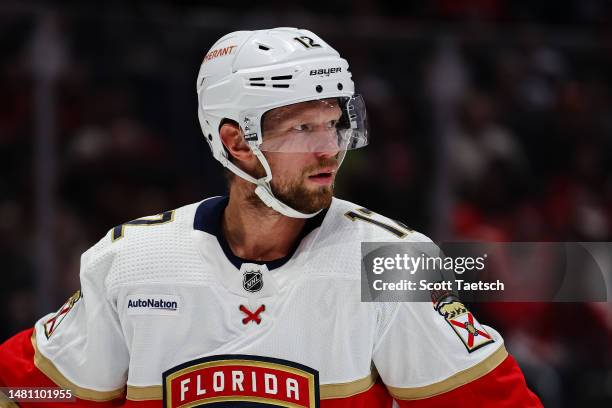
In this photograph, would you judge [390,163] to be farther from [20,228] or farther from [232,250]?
[232,250]

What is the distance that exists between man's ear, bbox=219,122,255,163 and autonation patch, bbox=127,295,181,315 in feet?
1.22

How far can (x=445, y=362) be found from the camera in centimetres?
221

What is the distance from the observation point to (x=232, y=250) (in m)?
2.42

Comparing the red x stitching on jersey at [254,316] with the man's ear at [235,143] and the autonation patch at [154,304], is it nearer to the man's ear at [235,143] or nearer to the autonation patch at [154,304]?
the autonation patch at [154,304]

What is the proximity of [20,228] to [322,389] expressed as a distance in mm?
2698

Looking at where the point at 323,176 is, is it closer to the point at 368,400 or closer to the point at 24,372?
the point at 368,400

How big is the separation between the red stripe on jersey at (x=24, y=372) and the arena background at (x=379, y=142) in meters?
1.94

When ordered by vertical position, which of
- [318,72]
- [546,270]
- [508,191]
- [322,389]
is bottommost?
[508,191]

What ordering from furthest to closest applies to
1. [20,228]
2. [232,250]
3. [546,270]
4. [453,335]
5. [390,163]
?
[390,163], [20,228], [546,270], [232,250], [453,335]

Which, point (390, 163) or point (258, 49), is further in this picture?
point (390, 163)

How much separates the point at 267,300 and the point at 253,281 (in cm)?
6

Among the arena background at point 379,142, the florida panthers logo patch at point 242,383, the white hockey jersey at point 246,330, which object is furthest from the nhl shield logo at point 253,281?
the arena background at point 379,142

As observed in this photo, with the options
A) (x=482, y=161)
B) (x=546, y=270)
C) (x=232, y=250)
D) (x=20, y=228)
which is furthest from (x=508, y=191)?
(x=232, y=250)

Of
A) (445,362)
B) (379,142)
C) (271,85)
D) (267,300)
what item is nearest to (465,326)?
(445,362)
